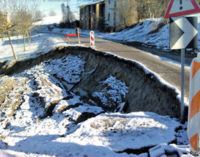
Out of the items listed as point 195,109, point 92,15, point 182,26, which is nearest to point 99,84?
point 182,26

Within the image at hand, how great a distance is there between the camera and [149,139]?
314 centimetres

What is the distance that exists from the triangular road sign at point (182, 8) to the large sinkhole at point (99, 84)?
2.22 m

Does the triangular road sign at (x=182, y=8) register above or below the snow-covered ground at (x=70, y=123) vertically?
above

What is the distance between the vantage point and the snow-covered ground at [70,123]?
2916mm

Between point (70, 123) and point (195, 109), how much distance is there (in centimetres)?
431

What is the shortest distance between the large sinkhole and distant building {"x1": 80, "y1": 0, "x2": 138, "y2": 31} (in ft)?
61.6

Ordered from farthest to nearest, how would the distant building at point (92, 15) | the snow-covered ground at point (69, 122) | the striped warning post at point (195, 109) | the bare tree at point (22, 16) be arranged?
1. the distant building at point (92, 15)
2. the bare tree at point (22, 16)
3. the snow-covered ground at point (69, 122)
4. the striped warning post at point (195, 109)

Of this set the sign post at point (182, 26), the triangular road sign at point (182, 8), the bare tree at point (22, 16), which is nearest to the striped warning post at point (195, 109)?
the sign post at point (182, 26)

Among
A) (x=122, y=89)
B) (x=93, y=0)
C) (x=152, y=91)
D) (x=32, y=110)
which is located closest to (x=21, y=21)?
(x=32, y=110)

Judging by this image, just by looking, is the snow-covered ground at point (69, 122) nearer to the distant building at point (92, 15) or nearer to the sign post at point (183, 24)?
the sign post at point (183, 24)

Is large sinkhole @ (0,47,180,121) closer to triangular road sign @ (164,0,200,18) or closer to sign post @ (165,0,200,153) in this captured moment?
sign post @ (165,0,200,153)

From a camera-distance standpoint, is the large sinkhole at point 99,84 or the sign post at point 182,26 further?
the large sinkhole at point 99,84

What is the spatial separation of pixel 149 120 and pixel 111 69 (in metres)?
5.46

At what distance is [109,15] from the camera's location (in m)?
37.6
